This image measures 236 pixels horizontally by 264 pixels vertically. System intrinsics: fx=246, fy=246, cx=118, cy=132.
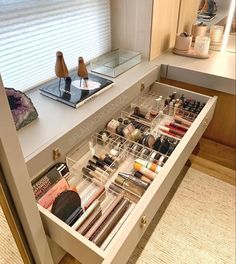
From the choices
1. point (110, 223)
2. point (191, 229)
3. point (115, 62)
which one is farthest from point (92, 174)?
point (115, 62)

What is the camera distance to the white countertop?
0.95 meters

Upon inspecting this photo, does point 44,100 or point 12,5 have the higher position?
point 12,5

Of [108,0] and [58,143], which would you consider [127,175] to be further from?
[108,0]

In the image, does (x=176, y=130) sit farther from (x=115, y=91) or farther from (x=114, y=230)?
(x=114, y=230)

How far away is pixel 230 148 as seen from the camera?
1795mm

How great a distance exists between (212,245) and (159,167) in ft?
1.98

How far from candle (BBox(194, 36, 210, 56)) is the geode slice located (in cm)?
119

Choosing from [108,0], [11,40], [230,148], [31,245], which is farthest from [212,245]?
[108,0]

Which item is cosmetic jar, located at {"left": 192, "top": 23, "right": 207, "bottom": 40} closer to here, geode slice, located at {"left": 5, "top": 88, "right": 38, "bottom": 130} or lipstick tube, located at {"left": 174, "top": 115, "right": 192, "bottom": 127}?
lipstick tube, located at {"left": 174, "top": 115, "right": 192, "bottom": 127}

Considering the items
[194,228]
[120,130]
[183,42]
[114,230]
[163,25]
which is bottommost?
[194,228]

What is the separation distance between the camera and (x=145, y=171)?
3.31ft

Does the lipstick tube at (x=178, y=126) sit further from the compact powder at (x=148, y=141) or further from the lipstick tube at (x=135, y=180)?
the lipstick tube at (x=135, y=180)

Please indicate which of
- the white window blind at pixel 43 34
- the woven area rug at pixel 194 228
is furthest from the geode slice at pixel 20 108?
the woven area rug at pixel 194 228

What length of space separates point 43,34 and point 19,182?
800mm
